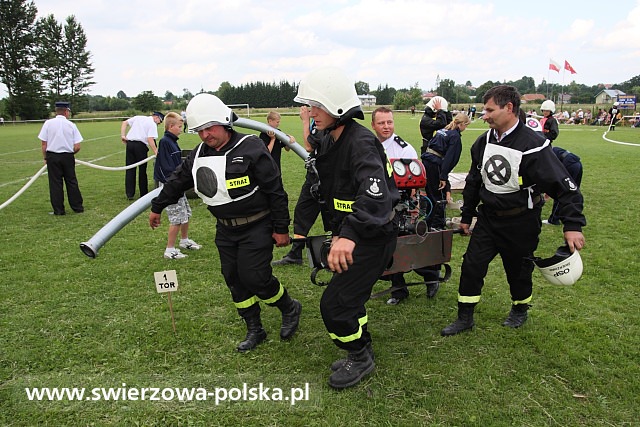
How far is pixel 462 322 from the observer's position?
4.44 meters

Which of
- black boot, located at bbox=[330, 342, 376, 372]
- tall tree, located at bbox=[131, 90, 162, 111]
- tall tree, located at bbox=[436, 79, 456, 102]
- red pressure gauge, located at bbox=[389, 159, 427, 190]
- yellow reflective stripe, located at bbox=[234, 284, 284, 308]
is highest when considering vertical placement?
tall tree, located at bbox=[436, 79, 456, 102]

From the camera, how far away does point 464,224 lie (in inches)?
180

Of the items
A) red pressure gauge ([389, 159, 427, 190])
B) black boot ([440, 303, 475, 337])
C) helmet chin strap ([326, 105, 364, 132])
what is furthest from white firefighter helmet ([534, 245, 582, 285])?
helmet chin strap ([326, 105, 364, 132])

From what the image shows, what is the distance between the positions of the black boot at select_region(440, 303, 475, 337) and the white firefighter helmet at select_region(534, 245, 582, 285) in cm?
80

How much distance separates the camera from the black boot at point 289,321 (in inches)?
174

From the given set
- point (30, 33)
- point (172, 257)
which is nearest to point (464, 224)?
point (172, 257)

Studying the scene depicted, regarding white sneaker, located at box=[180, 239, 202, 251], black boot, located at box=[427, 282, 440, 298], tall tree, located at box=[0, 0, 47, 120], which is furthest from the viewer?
tall tree, located at box=[0, 0, 47, 120]

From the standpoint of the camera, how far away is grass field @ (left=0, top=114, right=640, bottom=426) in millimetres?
3344

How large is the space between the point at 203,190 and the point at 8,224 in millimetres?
7411

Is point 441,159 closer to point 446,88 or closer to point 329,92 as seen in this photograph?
point 329,92

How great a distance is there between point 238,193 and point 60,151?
752 cm

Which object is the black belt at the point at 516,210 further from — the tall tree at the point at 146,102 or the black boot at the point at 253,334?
the tall tree at the point at 146,102

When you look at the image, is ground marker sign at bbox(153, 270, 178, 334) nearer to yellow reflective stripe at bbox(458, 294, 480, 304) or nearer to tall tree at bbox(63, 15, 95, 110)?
yellow reflective stripe at bbox(458, 294, 480, 304)

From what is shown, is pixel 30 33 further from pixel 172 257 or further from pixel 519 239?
pixel 519 239
